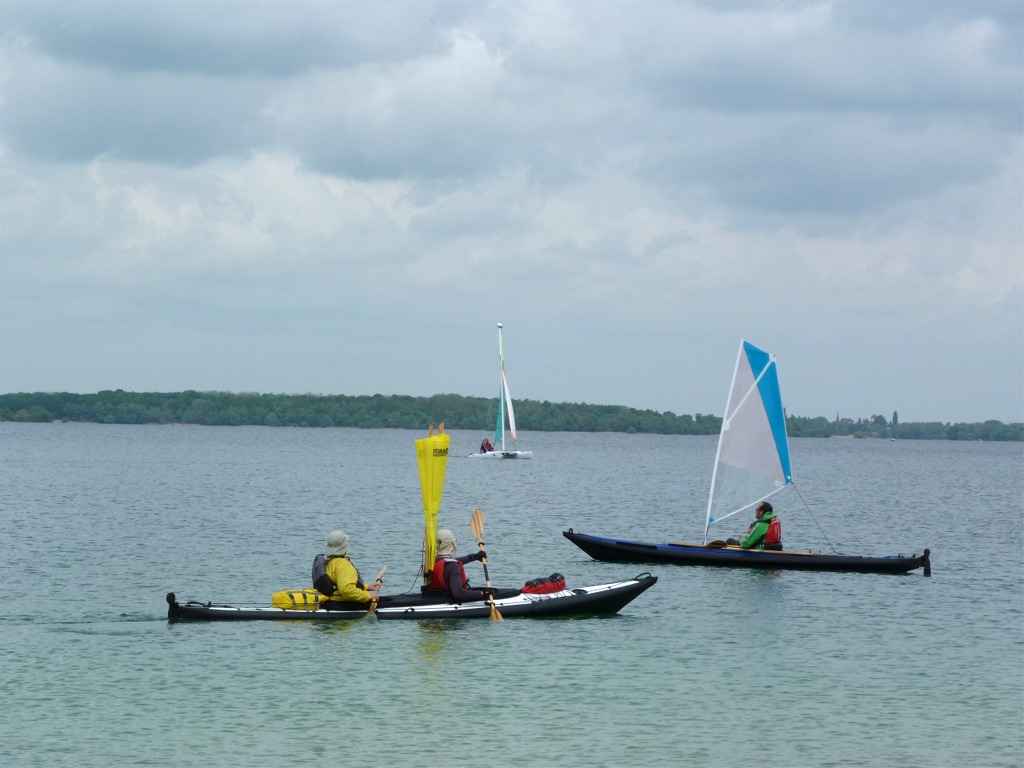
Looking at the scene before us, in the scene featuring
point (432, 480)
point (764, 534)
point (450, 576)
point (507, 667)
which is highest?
point (432, 480)

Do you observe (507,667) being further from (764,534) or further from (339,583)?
(764,534)

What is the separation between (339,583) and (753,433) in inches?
703

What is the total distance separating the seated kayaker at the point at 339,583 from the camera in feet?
87.5

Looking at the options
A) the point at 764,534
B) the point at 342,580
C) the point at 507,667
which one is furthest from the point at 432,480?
the point at 764,534

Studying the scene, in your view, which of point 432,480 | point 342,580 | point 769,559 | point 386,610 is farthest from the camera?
point 769,559

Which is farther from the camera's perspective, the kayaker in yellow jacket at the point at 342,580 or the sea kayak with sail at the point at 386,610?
the sea kayak with sail at the point at 386,610

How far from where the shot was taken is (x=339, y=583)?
2688 cm

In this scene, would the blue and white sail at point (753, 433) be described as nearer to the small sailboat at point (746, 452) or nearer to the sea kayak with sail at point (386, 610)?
the small sailboat at point (746, 452)

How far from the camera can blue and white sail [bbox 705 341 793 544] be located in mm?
40406

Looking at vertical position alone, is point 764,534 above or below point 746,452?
below

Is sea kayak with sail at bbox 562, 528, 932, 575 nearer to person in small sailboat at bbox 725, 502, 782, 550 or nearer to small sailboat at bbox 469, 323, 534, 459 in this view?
person in small sailboat at bbox 725, 502, 782, 550

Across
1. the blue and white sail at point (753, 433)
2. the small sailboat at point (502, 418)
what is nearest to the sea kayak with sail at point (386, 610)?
the blue and white sail at point (753, 433)

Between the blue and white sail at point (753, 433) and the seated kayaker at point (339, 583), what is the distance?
16460 mm

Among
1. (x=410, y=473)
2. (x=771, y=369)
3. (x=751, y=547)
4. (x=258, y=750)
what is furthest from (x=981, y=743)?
(x=410, y=473)
